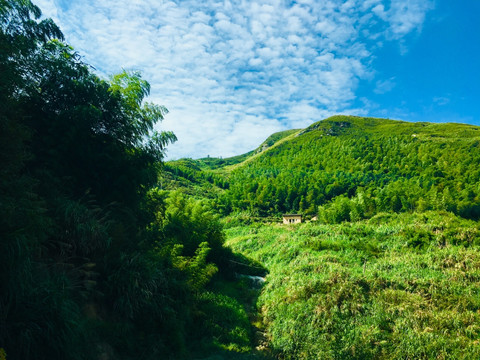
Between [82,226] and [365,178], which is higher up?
[365,178]

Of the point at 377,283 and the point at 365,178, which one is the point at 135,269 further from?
the point at 365,178

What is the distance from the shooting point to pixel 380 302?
11.8 m

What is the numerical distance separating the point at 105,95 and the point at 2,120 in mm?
4291

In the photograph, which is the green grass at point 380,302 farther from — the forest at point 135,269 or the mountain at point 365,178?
the mountain at point 365,178

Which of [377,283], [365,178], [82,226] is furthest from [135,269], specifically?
[365,178]

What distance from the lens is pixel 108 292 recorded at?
6352mm

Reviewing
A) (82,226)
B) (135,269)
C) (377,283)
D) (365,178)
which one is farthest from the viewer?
(365,178)

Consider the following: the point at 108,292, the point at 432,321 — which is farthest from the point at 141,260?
the point at 432,321

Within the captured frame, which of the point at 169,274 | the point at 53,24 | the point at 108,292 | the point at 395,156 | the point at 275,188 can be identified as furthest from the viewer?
the point at 395,156

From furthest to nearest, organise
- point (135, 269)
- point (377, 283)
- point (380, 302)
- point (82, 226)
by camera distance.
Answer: point (377, 283) < point (380, 302) < point (135, 269) < point (82, 226)

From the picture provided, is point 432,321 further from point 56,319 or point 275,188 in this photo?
point 275,188

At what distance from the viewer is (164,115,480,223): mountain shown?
168 feet

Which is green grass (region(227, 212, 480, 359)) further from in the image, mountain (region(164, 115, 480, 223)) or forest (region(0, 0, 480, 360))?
mountain (region(164, 115, 480, 223))

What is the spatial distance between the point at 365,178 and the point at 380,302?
70.8 meters
